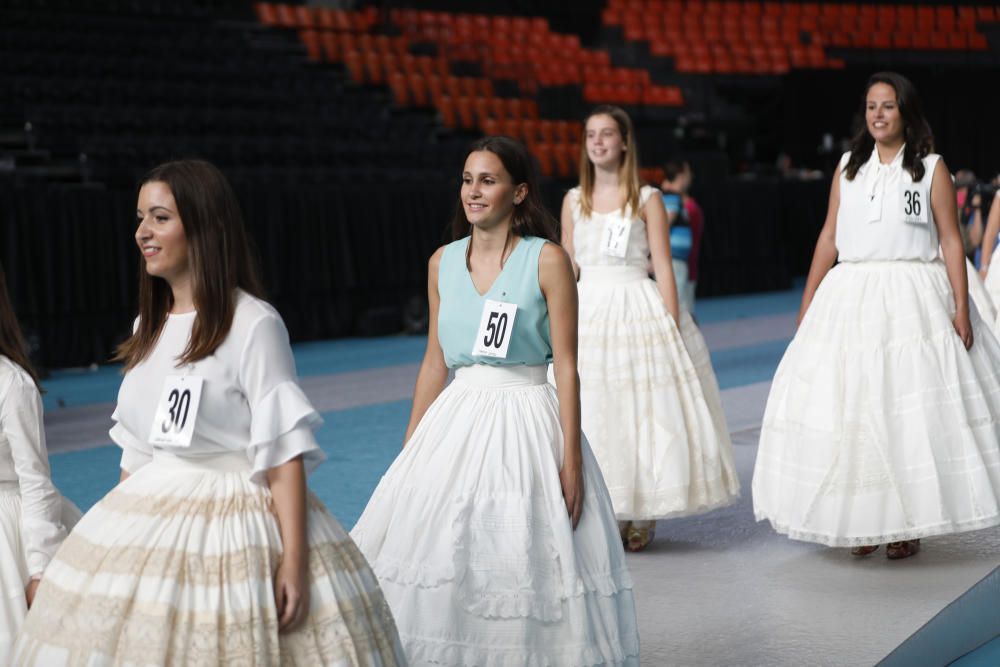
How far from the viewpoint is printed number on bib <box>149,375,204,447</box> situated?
2.46 metres

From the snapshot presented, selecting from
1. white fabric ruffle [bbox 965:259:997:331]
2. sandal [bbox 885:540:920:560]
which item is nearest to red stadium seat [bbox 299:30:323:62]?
white fabric ruffle [bbox 965:259:997:331]

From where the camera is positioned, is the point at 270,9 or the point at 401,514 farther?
the point at 270,9

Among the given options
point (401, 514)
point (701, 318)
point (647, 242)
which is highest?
point (647, 242)

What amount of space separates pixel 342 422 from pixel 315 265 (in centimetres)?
527

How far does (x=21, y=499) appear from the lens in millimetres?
3053

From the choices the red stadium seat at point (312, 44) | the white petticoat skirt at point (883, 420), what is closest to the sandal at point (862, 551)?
the white petticoat skirt at point (883, 420)

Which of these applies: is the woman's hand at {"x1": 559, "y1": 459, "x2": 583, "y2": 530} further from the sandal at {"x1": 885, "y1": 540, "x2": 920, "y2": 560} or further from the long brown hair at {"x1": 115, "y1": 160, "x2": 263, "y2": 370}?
the sandal at {"x1": 885, "y1": 540, "x2": 920, "y2": 560}

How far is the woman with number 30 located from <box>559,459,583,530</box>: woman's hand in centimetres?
94

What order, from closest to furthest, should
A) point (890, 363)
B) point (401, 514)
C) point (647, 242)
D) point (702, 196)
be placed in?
point (401, 514)
point (890, 363)
point (647, 242)
point (702, 196)

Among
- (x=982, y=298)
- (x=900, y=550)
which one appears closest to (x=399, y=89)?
(x=982, y=298)

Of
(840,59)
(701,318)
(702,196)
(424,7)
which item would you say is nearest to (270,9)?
(424,7)

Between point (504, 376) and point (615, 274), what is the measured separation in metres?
2.15

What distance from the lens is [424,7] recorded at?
79.3 feet

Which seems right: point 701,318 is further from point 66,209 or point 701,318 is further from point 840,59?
point 840,59
